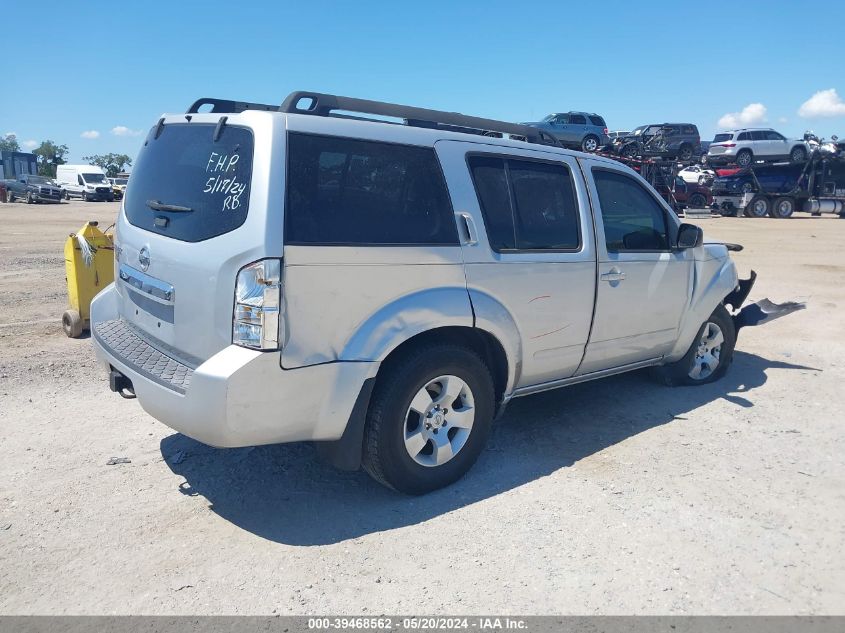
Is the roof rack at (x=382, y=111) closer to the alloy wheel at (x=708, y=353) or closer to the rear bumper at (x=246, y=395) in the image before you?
the rear bumper at (x=246, y=395)

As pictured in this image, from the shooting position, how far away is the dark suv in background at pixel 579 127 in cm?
2786

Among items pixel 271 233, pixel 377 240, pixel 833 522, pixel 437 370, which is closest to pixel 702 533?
pixel 833 522

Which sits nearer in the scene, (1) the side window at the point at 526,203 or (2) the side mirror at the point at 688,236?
(1) the side window at the point at 526,203

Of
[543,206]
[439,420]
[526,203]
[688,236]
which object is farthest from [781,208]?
[439,420]

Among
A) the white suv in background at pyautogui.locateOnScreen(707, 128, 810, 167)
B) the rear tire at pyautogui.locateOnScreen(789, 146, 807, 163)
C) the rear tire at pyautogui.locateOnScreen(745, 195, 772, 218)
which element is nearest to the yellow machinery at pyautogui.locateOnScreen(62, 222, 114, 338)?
the rear tire at pyautogui.locateOnScreen(745, 195, 772, 218)

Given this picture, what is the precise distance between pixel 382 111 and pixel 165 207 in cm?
136

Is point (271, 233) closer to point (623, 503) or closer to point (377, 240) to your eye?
point (377, 240)

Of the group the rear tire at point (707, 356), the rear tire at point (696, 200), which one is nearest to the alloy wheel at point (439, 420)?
the rear tire at point (707, 356)

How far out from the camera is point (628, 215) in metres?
4.80

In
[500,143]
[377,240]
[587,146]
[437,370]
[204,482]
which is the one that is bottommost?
[204,482]

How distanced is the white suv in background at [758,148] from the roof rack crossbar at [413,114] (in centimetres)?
2903

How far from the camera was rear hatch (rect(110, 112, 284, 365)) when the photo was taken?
9.99ft

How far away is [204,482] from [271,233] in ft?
5.62

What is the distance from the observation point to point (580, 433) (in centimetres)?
471
